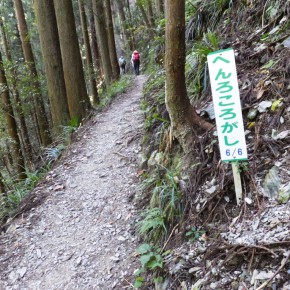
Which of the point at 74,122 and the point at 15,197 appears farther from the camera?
the point at 74,122

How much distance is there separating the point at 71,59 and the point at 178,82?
564 centimetres

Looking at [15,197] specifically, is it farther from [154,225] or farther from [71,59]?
[71,59]

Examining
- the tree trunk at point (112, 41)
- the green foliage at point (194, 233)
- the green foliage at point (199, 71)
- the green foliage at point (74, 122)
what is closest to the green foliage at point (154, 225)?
the green foliage at point (194, 233)

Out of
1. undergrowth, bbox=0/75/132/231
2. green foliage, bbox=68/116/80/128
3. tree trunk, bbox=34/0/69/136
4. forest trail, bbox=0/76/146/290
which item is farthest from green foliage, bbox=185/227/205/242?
tree trunk, bbox=34/0/69/136

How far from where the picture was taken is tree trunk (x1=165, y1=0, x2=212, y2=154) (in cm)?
349

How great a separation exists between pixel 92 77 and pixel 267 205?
14.3 m

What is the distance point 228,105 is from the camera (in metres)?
2.65

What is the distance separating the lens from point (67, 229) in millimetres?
4508

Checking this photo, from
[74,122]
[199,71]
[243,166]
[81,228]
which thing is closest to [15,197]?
[81,228]

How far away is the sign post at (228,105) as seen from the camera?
103 inches

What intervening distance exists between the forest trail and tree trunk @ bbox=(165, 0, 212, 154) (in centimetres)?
139

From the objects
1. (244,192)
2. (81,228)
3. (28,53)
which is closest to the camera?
(244,192)

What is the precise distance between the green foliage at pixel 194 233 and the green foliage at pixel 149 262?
36 cm

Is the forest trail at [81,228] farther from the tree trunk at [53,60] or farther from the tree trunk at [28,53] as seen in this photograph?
the tree trunk at [28,53]
